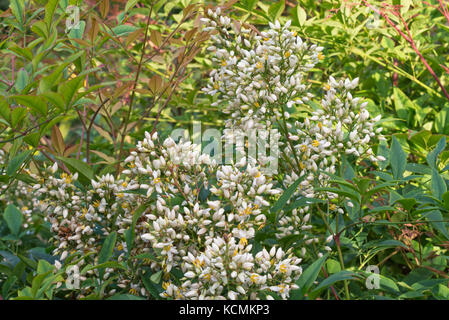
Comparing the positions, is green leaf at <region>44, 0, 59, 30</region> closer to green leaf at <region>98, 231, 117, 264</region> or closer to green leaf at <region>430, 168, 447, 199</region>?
green leaf at <region>98, 231, 117, 264</region>

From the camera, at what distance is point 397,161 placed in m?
1.20

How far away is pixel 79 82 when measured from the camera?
3.37 feet

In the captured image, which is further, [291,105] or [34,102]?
[291,105]

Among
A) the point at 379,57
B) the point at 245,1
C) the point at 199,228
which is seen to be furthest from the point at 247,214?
the point at 379,57

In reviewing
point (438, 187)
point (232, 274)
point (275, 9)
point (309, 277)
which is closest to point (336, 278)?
point (309, 277)

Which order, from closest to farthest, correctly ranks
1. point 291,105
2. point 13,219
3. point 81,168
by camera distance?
point 291,105
point 81,168
point 13,219

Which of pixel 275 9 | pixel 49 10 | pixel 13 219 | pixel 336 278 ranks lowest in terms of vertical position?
pixel 336 278

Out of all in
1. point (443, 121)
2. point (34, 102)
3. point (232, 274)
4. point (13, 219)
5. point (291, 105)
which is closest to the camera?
point (232, 274)

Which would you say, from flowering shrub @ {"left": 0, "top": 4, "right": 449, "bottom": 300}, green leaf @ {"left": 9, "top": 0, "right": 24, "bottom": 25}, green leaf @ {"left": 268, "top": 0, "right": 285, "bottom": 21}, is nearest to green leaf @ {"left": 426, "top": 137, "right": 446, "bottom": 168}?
flowering shrub @ {"left": 0, "top": 4, "right": 449, "bottom": 300}

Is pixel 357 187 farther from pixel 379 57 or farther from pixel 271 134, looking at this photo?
pixel 379 57

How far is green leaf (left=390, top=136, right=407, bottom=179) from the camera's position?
1.19 meters

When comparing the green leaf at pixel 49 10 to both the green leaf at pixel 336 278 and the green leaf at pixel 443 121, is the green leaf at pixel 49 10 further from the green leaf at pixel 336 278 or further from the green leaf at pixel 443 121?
the green leaf at pixel 443 121

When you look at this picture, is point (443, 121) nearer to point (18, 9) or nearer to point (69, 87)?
point (69, 87)

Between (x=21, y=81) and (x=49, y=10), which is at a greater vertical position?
(x=49, y=10)
